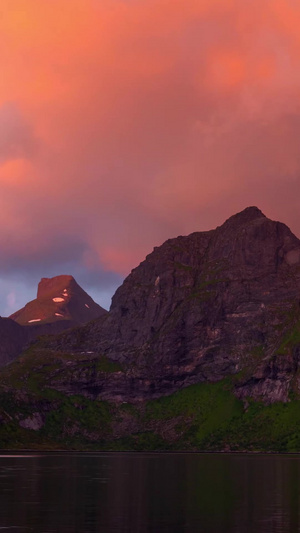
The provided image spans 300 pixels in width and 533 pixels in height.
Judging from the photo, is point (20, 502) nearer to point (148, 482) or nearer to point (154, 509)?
point (154, 509)

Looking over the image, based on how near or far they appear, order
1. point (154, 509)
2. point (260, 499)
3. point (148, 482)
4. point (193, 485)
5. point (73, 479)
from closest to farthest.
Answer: point (154, 509)
point (260, 499)
point (193, 485)
point (148, 482)
point (73, 479)

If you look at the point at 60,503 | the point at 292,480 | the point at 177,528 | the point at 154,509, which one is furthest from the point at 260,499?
the point at 292,480

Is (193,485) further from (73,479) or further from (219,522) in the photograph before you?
(219,522)

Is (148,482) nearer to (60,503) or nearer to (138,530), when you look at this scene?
(60,503)

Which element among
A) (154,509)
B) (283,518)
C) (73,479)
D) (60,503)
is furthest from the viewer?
(73,479)

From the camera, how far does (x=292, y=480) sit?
14325 centimetres

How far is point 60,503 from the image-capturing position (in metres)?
93.3

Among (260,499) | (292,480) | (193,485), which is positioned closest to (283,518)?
(260,499)

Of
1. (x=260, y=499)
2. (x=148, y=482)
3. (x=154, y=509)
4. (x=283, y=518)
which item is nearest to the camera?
(x=283, y=518)

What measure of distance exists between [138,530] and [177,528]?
3.69 metres

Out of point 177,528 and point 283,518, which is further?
point 283,518

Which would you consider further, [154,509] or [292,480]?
[292,480]

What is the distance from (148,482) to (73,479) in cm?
1715

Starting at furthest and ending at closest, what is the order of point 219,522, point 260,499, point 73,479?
point 73,479, point 260,499, point 219,522
